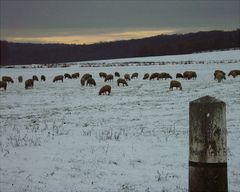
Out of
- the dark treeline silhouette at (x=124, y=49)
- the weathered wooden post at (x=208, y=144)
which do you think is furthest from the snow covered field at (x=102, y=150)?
the dark treeline silhouette at (x=124, y=49)

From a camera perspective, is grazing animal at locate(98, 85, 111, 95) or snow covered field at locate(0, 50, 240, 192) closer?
snow covered field at locate(0, 50, 240, 192)

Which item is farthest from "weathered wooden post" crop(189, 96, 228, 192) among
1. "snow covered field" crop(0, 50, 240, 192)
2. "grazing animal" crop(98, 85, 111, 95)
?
"grazing animal" crop(98, 85, 111, 95)

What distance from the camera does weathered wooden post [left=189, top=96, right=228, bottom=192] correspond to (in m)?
3.15

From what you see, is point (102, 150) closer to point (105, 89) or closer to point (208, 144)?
point (208, 144)

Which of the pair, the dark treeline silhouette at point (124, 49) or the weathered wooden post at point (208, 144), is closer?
the weathered wooden post at point (208, 144)

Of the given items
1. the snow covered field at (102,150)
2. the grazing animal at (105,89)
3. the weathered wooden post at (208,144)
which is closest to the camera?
the weathered wooden post at (208,144)

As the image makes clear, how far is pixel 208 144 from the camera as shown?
3.15 meters

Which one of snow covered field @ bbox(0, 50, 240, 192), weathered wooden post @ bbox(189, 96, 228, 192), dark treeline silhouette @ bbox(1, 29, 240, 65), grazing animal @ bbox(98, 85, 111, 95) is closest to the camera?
weathered wooden post @ bbox(189, 96, 228, 192)

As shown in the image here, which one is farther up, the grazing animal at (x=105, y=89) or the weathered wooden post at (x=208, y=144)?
the grazing animal at (x=105, y=89)

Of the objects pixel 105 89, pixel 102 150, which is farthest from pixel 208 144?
pixel 105 89

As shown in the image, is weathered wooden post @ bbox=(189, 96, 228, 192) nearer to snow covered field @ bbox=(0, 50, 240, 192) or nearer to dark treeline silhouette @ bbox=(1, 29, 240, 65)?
snow covered field @ bbox=(0, 50, 240, 192)

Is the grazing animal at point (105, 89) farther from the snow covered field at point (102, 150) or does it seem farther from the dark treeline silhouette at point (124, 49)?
the dark treeline silhouette at point (124, 49)

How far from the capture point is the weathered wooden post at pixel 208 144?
3146 mm

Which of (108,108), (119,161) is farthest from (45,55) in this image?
(119,161)
